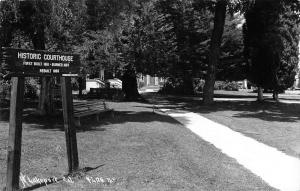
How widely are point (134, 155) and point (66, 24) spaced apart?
20.5ft

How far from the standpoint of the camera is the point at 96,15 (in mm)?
15562

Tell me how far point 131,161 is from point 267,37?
18.7 metres

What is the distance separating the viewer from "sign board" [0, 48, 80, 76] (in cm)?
742

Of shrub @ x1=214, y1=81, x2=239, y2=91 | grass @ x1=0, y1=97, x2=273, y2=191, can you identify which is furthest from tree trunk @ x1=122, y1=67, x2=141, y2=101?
shrub @ x1=214, y1=81, x2=239, y2=91

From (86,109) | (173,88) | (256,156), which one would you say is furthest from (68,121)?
(173,88)

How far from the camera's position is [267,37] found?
1039 inches

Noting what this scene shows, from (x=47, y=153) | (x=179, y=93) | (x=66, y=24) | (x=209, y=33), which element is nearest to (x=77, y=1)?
(x=66, y=24)

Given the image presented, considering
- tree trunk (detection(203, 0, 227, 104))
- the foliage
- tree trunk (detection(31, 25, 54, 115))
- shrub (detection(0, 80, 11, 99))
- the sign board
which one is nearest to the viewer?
the sign board

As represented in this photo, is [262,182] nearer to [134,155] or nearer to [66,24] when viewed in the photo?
[134,155]

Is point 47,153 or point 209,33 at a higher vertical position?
point 209,33

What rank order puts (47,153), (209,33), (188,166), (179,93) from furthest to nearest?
(179,93) → (209,33) → (47,153) → (188,166)

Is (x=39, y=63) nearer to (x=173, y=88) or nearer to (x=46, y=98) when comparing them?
(x=46, y=98)

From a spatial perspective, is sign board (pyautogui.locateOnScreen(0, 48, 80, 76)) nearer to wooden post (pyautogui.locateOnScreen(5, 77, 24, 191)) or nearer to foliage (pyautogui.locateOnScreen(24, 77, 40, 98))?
wooden post (pyautogui.locateOnScreen(5, 77, 24, 191))

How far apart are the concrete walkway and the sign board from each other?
3.83 metres
